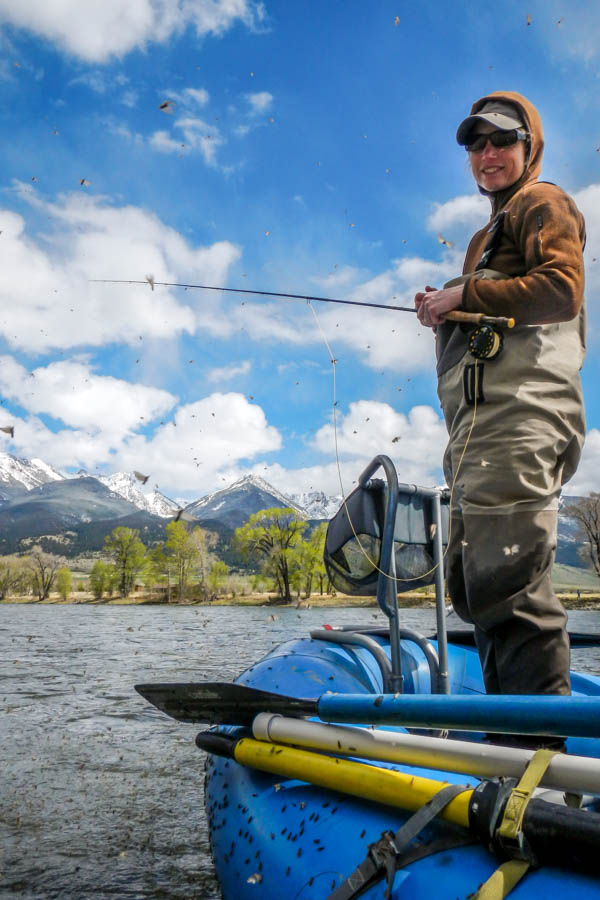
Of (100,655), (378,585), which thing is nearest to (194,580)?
(100,655)

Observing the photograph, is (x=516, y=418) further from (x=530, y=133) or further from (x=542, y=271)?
(x=530, y=133)

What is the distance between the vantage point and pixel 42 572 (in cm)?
9300

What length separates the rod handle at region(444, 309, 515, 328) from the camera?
2336mm

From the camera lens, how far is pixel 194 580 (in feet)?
253

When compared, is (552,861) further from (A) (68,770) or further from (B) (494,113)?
(A) (68,770)

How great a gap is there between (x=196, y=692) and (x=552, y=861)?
150cm

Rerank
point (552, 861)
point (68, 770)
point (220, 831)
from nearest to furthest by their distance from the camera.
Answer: point (552, 861) < point (220, 831) < point (68, 770)

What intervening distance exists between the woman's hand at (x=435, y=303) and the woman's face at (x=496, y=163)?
0.53 metres

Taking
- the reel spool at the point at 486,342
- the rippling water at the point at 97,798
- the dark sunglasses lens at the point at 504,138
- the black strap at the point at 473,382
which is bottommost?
the rippling water at the point at 97,798

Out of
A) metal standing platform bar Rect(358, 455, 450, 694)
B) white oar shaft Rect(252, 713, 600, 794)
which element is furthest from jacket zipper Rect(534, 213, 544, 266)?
white oar shaft Rect(252, 713, 600, 794)

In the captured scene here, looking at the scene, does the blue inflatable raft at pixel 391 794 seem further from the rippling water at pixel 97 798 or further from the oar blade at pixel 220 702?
the rippling water at pixel 97 798

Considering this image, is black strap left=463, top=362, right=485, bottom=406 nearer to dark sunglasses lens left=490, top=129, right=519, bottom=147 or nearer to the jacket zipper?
the jacket zipper

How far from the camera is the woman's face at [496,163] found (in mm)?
2670

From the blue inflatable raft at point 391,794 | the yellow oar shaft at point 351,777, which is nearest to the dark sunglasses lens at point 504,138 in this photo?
the blue inflatable raft at point 391,794
